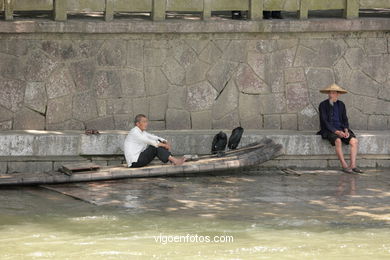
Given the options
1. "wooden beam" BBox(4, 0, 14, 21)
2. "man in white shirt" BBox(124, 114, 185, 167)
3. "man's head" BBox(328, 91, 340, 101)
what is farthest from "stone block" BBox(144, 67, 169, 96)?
"man's head" BBox(328, 91, 340, 101)

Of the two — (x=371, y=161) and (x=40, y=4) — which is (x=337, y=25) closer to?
(x=371, y=161)

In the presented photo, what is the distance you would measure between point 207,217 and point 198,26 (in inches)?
175

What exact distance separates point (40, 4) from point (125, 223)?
193 inches

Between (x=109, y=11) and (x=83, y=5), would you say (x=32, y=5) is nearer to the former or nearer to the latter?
(x=83, y=5)

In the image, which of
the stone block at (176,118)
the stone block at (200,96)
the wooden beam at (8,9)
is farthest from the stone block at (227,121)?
the wooden beam at (8,9)

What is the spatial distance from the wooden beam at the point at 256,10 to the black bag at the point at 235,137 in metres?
1.97

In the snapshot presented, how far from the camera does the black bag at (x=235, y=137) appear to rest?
16.5 meters

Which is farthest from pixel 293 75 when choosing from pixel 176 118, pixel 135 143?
pixel 135 143

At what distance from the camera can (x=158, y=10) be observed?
16984 millimetres

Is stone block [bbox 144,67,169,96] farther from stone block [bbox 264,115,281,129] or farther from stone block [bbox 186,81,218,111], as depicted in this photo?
stone block [bbox 264,115,281,129]

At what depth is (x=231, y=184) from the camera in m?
15.9

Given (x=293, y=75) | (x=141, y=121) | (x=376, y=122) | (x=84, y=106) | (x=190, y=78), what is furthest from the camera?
(x=376, y=122)

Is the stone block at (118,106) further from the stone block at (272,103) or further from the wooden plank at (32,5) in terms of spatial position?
the stone block at (272,103)

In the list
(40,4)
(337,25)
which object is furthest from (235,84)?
(40,4)
